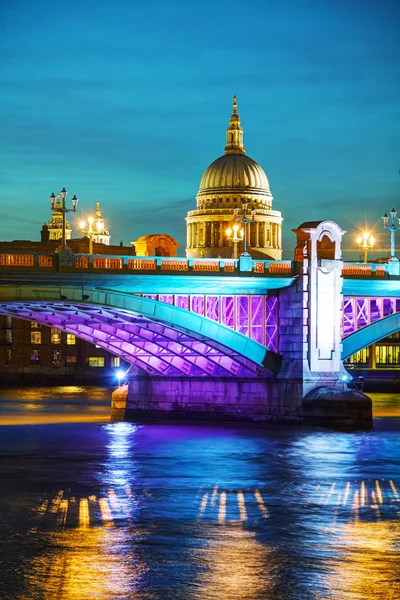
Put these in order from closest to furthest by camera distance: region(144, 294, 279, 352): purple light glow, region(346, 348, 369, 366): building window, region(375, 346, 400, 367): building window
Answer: region(144, 294, 279, 352): purple light glow < region(346, 348, 369, 366): building window < region(375, 346, 400, 367): building window

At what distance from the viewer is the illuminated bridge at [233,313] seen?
172 ft

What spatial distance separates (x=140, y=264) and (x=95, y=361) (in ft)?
246

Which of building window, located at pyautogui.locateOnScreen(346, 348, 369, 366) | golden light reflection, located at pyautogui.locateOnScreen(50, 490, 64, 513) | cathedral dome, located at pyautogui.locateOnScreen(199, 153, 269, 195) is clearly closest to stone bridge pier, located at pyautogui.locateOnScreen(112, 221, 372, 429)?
golden light reflection, located at pyautogui.locateOnScreen(50, 490, 64, 513)

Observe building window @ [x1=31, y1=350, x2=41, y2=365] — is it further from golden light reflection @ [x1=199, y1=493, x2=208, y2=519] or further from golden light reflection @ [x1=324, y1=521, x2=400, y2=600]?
golden light reflection @ [x1=324, y1=521, x2=400, y2=600]

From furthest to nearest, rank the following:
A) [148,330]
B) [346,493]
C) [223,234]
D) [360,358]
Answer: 1. [223,234]
2. [360,358]
3. [148,330]
4. [346,493]

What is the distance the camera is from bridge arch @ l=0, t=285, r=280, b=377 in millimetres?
50844

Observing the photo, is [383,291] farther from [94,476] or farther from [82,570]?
[82,570]

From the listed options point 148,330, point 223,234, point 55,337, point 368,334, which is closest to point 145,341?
point 148,330

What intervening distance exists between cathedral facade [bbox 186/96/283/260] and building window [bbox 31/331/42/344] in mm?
19309

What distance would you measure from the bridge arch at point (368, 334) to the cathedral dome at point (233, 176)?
83.6 meters

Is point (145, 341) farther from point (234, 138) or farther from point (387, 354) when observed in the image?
point (234, 138)

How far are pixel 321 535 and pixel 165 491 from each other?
8227mm

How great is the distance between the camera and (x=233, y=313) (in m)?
57.2

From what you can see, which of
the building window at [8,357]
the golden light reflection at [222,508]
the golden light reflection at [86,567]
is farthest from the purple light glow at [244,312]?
the building window at [8,357]
